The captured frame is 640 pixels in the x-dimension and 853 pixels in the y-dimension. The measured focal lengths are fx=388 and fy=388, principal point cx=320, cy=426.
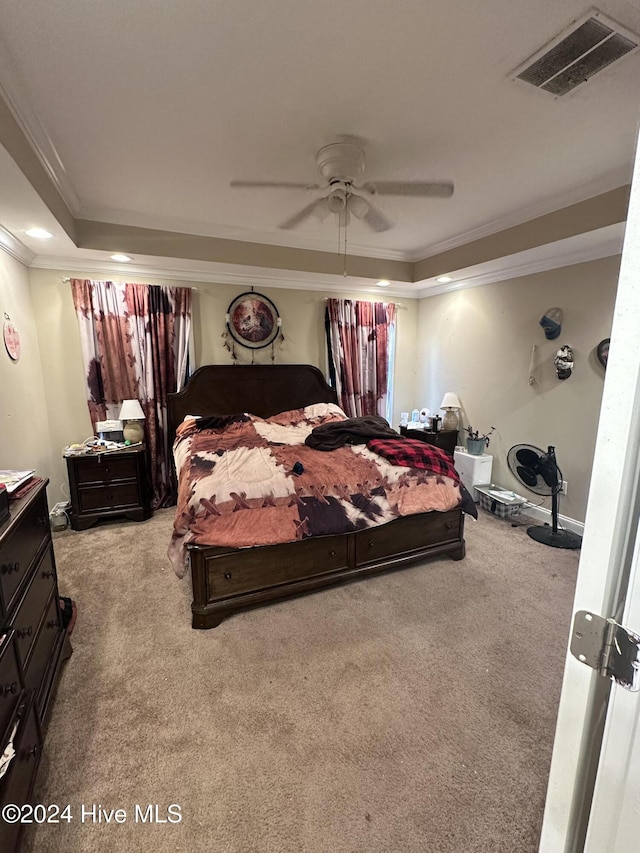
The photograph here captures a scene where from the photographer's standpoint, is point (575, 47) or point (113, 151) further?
point (113, 151)

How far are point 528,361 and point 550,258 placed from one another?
895mm

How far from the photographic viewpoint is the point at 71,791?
136cm

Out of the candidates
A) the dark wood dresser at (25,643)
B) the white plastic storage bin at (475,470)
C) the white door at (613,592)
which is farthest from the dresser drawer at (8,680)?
the white plastic storage bin at (475,470)

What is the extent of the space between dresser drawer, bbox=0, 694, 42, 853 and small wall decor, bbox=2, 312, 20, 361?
250 cm

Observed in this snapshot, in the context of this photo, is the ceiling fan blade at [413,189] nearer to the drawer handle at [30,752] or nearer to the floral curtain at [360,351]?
the floral curtain at [360,351]

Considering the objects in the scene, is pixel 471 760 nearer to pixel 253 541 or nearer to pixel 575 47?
pixel 253 541

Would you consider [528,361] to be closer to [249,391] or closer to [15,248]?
[249,391]

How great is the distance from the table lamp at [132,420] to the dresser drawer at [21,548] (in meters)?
1.99

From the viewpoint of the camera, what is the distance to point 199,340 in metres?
4.12

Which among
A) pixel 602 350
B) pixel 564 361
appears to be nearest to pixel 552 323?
pixel 564 361

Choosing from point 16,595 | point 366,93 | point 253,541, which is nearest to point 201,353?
point 253,541

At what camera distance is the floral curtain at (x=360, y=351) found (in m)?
4.59

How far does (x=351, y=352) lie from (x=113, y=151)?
298cm

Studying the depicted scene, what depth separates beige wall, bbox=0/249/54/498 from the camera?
2.73 metres
